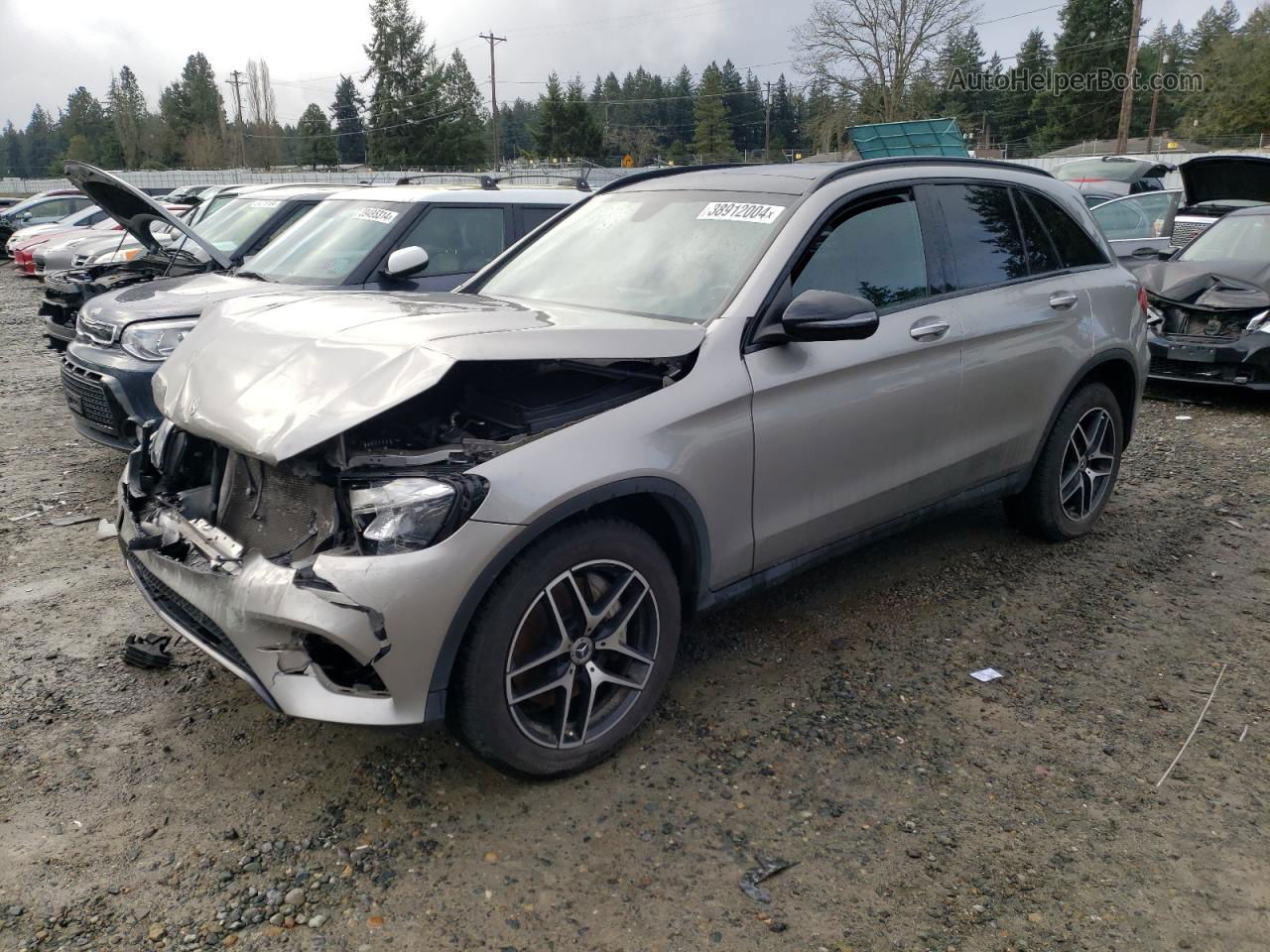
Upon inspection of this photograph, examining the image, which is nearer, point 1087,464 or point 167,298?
point 1087,464

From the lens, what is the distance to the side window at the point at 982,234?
4.14m

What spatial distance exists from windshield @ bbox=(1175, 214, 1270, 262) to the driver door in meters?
6.14

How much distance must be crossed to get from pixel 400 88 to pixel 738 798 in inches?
3419

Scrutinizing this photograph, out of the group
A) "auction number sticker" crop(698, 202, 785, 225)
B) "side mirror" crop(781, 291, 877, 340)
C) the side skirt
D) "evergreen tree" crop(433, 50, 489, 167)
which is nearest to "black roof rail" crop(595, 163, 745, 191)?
"auction number sticker" crop(698, 202, 785, 225)

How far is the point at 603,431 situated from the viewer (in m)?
2.89

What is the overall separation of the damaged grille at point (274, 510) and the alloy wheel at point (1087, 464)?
11.9 ft

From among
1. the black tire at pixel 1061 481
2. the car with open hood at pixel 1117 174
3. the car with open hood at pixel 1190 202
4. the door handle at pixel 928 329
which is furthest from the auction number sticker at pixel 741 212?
the car with open hood at pixel 1117 174

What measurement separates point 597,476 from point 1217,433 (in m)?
6.37

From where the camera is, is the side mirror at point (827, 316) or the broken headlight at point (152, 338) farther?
the broken headlight at point (152, 338)

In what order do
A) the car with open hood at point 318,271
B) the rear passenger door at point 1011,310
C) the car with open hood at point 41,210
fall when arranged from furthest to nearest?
1. the car with open hood at point 41,210
2. the car with open hood at point 318,271
3. the rear passenger door at point 1011,310

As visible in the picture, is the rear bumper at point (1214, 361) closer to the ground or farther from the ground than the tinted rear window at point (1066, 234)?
closer to the ground

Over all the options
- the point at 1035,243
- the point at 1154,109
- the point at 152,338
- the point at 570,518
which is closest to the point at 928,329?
the point at 1035,243

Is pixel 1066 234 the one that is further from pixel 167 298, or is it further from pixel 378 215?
pixel 167 298

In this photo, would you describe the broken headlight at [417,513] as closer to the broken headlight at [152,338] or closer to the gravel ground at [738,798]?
the gravel ground at [738,798]
